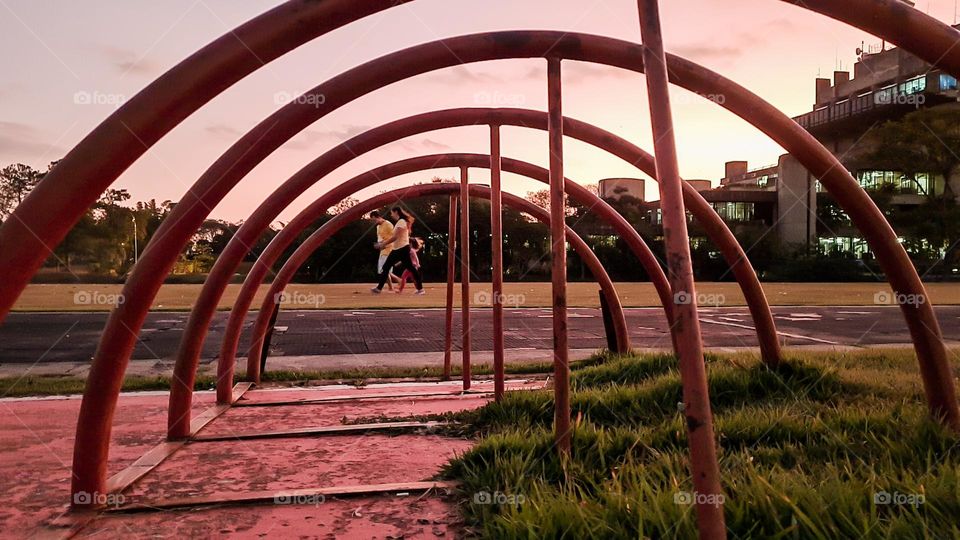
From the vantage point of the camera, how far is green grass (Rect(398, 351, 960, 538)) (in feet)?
8.64

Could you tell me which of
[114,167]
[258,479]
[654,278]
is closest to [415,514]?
[258,479]

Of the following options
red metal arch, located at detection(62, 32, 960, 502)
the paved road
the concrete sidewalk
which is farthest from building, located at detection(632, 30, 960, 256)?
red metal arch, located at detection(62, 32, 960, 502)

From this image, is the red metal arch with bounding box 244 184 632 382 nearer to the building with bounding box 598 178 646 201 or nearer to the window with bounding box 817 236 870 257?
the window with bounding box 817 236 870 257

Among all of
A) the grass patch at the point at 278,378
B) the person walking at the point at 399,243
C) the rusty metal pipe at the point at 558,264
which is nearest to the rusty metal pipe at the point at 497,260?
the rusty metal pipe at the point at 558,264

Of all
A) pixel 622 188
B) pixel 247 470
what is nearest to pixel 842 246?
pixel 622 188

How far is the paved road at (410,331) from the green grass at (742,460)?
5.56 m

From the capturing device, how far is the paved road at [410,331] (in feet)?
35.3

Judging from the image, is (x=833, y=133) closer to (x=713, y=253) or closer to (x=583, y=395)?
(x=713, y=253)

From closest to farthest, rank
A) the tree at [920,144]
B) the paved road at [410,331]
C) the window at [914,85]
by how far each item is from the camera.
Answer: the paved road at [410,331]
the tree at [920,144]
the window at [914,85]

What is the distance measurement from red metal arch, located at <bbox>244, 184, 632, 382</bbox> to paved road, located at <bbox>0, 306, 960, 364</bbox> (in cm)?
312

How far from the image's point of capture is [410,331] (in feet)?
44.4

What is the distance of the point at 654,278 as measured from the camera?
22.5 feet

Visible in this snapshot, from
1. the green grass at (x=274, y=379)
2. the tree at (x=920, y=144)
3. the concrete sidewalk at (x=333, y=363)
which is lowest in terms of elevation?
the concrete sidewalk at (x=333, y=363)

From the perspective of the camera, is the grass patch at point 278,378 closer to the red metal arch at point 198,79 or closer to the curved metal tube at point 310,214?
the curved metal tube at point 310,214
